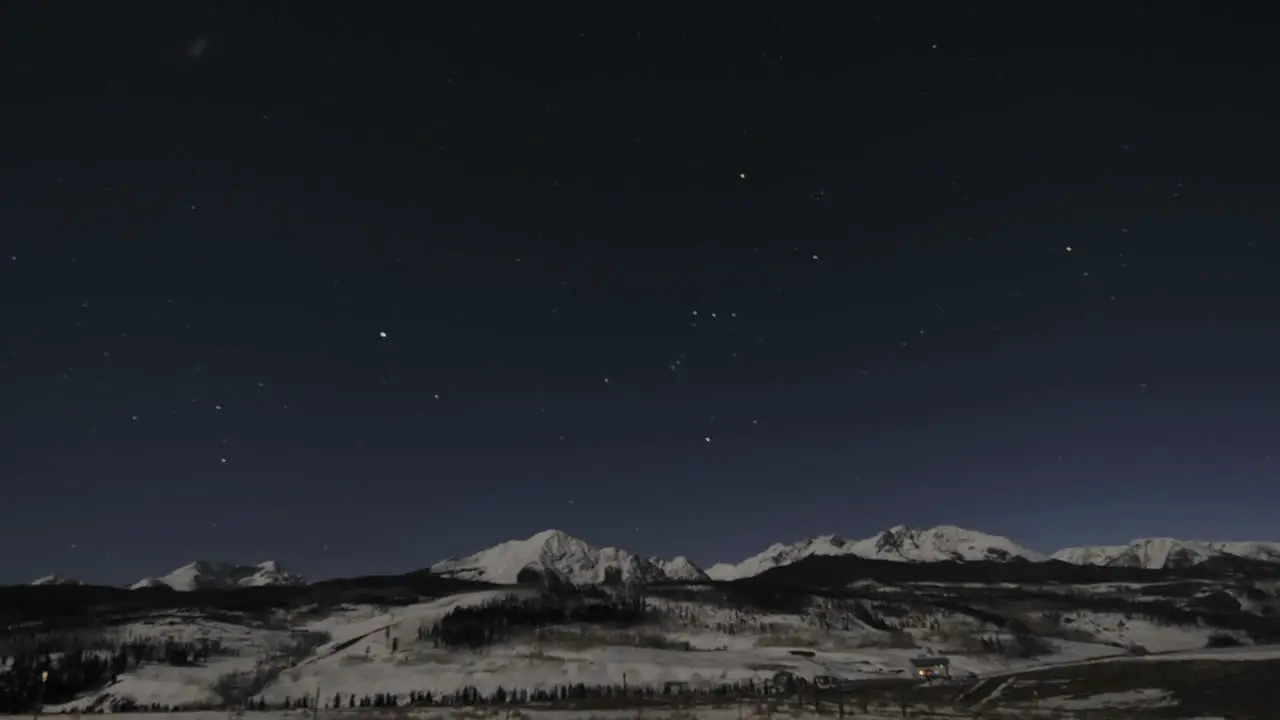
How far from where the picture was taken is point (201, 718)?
100438mm

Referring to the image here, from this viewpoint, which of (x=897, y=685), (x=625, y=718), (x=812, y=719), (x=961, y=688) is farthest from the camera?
(x=897, y=685)

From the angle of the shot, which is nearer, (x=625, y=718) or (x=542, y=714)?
(x=625, y=718)

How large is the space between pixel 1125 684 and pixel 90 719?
152184 millimetres

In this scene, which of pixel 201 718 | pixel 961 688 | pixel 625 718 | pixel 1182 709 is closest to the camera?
pixel 625 718

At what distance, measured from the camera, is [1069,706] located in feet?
414

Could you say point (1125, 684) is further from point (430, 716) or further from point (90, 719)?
point (90, 719)

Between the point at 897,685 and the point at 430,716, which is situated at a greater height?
the point at 430,716

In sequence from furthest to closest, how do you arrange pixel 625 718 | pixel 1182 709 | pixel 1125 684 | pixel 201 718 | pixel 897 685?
pixel 897 685, pixel 1125 684, pixel 1182 709, pixel 201 718, pixel 625 718

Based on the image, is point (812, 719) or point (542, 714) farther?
point (542, 714)

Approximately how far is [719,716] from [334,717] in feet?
128

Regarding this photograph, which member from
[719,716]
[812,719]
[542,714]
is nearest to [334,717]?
[542,714]

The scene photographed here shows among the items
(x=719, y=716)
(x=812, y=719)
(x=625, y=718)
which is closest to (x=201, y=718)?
(x=625, y=718)

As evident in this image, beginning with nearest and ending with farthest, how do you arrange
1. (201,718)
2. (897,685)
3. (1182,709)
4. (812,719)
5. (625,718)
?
1. (812,719)
2. (625,718)
3. (201,718)
4. (1182,709)
5. (897,685)

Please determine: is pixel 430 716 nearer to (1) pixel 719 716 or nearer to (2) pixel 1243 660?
(1) pixel 719 716
